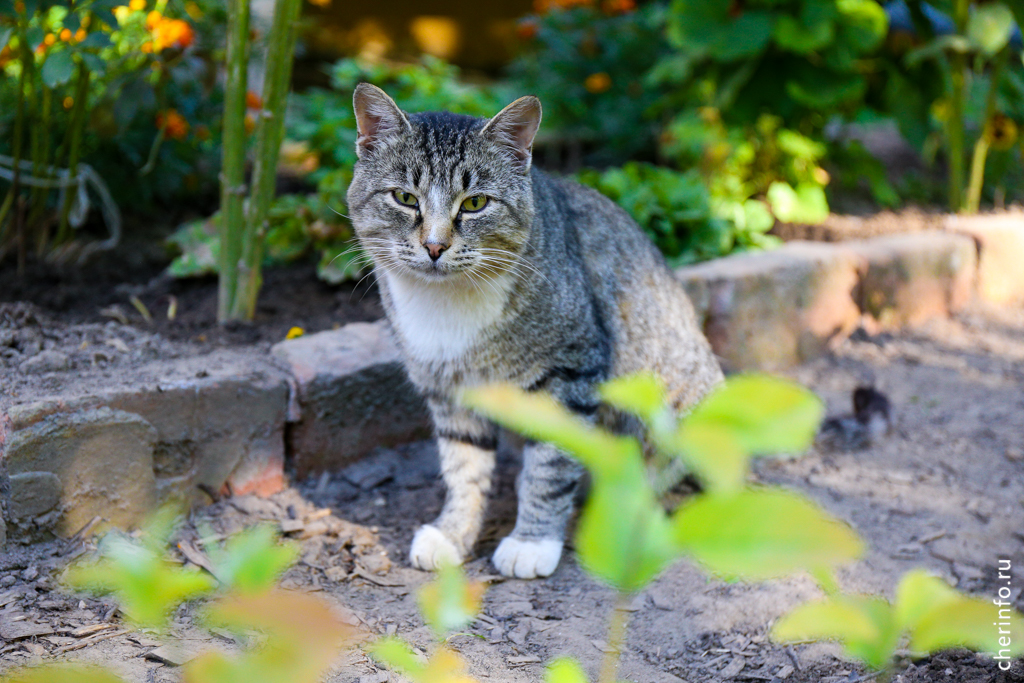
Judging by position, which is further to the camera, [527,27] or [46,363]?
[527,27]

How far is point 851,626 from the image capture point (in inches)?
26.5

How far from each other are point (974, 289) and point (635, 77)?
114 inches

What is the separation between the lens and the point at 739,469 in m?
0.55

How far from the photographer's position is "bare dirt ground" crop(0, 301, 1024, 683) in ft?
6.33

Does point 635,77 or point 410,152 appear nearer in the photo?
point 410,152

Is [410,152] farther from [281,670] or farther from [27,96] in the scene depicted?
[27,96]

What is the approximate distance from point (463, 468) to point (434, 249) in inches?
32.6

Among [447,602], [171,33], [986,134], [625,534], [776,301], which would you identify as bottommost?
[776,301]

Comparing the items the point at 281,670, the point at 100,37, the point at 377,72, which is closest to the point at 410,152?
the point at 100,37

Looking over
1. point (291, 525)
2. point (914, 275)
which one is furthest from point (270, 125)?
point (914, 275)

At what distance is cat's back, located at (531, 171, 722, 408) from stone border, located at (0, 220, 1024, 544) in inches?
29.4

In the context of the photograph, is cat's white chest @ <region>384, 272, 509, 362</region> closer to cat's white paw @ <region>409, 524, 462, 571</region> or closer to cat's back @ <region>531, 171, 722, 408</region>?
cat's back @ <region>531, 171, 722, 408</region>

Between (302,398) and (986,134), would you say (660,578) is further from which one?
(986,134)

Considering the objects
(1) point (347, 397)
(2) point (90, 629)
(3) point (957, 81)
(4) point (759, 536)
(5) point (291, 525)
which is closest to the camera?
(4) point (759, 536)
